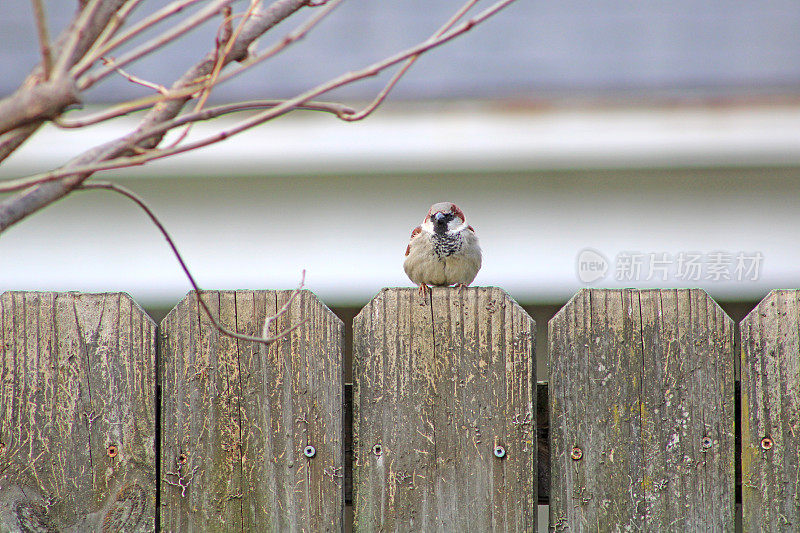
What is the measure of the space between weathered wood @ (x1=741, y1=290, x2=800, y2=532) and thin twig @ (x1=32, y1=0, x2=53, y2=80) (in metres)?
1.40

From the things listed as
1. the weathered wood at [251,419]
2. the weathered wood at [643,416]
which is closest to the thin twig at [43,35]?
the weathered wood at [251,419]

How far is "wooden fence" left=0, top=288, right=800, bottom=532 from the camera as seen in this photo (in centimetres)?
170

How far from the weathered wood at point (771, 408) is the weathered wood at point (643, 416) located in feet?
0.11

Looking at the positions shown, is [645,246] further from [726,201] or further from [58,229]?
[58,229]

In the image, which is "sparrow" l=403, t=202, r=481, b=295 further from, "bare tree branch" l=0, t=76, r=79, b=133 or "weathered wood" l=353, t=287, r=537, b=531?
"bare tree branch" l=0, t=76, r=79, b=133

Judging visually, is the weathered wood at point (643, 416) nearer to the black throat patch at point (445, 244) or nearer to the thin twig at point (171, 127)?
the thin twig at point (171, 127)

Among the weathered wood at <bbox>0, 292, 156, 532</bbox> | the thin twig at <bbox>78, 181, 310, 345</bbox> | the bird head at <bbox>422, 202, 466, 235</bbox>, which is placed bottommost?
the weathered wood at <bbox>0, 292, 156, 532</bbox>

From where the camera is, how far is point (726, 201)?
3799 mm

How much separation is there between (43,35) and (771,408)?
151 centimetres

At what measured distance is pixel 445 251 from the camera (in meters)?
3.16

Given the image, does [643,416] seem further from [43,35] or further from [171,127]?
[43,35]

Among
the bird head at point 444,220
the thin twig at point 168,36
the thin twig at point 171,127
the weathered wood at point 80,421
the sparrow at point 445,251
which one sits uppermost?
the bird head at point 444,220

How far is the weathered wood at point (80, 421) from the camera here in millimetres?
1758

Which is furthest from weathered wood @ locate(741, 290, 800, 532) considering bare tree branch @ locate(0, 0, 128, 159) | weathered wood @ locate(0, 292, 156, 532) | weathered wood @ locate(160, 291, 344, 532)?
bare tree branch @ locate(0, 0, 128, 159)
